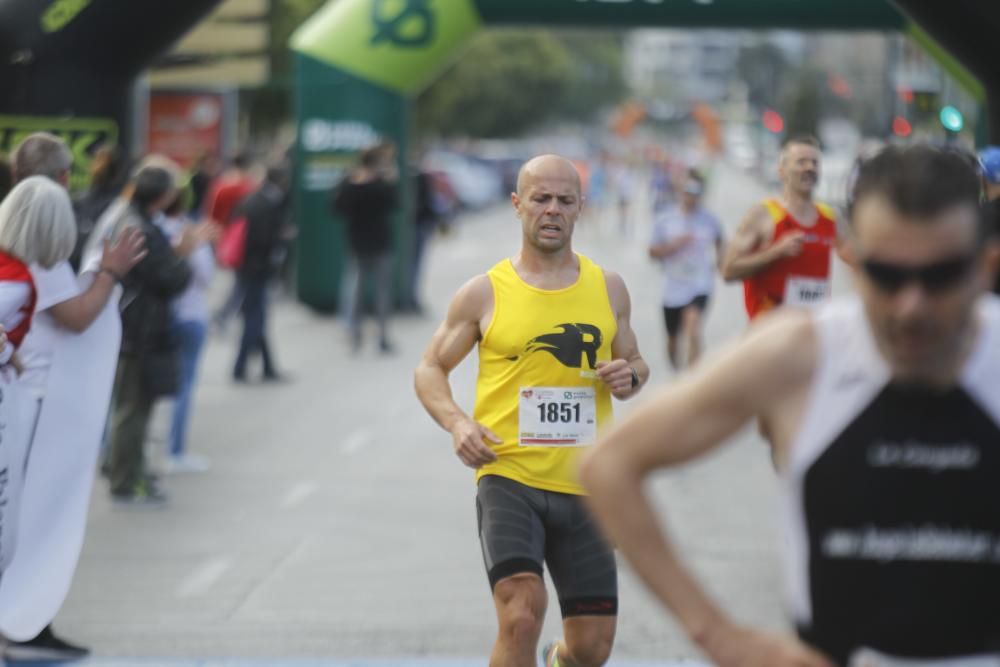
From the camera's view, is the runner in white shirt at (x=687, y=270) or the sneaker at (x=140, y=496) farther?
the runner in white shirt at (x=687, y=270)

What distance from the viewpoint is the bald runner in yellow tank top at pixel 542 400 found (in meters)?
4.88

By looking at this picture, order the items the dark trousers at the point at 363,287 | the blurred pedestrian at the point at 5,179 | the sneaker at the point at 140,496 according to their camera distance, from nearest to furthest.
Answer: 1. the blurred pedestrian at the point at 5,179
2. the sneaker at the point at 140,496
3. the dark trousers at the point at 363,287

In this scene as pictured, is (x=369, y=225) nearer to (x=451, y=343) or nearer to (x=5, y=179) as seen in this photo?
(x=5, y=179)

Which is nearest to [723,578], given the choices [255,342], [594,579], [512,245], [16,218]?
[594,579]

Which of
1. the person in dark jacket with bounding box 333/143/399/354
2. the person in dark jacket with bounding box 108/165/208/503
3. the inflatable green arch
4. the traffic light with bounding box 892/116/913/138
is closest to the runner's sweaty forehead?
the person in dark jacket with bounding box 108/165/208/503

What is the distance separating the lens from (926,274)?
7.83 feet

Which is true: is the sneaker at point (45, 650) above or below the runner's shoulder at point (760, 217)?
below

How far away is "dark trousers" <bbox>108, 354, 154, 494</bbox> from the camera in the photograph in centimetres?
917

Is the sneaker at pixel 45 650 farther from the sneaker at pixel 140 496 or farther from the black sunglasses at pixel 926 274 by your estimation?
the black sunglasses at pixel 926 274

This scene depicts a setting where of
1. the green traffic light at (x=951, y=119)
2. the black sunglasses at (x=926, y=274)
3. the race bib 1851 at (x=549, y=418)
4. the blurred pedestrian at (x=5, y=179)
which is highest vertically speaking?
the green traffic light at (x=951, y=119)

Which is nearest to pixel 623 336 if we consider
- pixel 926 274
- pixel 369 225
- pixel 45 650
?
pixel 45 650

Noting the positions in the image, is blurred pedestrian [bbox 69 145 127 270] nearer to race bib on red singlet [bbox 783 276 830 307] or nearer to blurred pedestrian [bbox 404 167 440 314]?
race bib on red singlet [bbox 783 276 830 307]

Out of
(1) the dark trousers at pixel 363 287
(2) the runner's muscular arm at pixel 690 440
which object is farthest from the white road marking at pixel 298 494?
(2) the runner's muscular arm at pixel 690 440

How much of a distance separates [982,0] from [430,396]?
5929 mm
